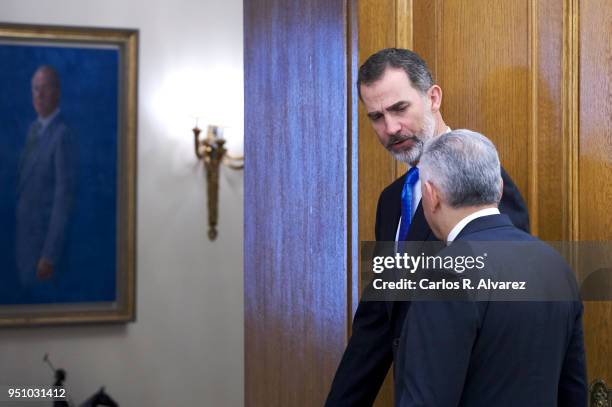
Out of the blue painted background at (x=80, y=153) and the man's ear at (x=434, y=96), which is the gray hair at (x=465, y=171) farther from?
the blue painted background at (x=80, y=153)

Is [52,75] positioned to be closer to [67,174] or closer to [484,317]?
[67,174]

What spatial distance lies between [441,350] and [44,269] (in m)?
4.35

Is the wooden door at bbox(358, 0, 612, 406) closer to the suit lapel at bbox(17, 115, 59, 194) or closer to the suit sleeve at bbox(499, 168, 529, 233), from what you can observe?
the suit sleeve at bbox(499, 168, 529, 233)

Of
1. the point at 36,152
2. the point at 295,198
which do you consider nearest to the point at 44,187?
the point at 36,152

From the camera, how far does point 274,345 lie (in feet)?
10.4

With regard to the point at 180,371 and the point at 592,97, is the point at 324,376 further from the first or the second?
the point at 180,371

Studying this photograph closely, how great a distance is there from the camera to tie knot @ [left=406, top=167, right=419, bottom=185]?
2.27 metres

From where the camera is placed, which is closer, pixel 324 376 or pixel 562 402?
pixel 562 402

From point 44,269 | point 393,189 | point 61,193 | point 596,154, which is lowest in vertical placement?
point 44,269

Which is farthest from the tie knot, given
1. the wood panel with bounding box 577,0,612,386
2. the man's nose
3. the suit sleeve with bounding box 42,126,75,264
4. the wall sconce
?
the suit sleeve with bounding box 42,126,75,264

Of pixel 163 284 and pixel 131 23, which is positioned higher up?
pixel 131 23

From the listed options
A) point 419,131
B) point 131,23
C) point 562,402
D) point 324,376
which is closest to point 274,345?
point 324,376

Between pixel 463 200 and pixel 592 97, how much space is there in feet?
3.08

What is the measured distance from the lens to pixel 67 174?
553 centimetres
